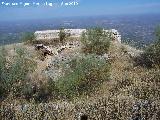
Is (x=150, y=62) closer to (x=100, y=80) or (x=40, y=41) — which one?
(x=100, y=80)

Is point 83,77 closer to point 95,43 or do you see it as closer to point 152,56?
point 152,56

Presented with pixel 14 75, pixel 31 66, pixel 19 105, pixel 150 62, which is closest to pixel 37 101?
pixel 19 105

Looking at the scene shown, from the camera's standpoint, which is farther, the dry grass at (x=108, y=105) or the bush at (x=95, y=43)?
the bush at (x=95, y=43)

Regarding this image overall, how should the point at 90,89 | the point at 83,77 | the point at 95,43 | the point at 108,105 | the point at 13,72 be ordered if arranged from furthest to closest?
the point at 95,43, the point at 13,72, the point at 83,77, the point at 90,89, the point at 108,105

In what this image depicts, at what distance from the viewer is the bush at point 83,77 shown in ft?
74.3

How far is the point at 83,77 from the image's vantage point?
23.9m

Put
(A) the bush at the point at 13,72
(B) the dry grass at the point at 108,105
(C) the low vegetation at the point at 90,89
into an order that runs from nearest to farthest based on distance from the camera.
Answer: (B) the dry grass at the point at 108,105 < (C) the low vegetation at the point at 90,89 < (A) the bush at the point at 13,72

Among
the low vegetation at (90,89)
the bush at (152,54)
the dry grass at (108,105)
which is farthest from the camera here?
the bush at (152,54)

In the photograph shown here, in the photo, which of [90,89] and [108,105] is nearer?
[108,105]

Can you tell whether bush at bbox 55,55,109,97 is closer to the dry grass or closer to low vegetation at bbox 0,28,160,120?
low vegetation at bbox 0,28,160,120

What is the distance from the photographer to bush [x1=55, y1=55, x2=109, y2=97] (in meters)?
22.6

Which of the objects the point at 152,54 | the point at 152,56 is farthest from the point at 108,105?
the point at 152,54

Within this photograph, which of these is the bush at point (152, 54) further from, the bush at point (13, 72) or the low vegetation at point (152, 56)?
the bush at point (13, 72)

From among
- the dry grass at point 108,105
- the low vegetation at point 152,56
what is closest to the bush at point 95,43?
the low vegetation at point 152,56
